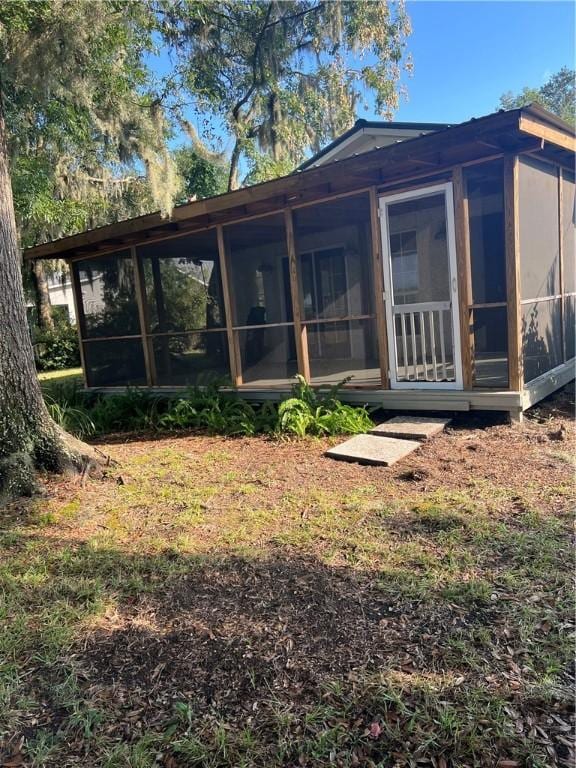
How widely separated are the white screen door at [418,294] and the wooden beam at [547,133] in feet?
3.65

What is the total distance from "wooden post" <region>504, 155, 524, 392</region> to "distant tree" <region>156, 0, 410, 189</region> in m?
9.83

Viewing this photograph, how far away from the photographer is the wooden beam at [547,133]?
433cm

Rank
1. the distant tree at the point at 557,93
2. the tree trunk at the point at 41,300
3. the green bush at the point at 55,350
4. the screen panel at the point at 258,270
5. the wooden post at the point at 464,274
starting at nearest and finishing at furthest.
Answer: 1. the wooden post at the point at 464,274
2. the screen panel at the point at 258,270
3. the green bush at the point at 55,350
4. the tree trunk at the point at 41,300
5. the distant tree at the point at 557,93

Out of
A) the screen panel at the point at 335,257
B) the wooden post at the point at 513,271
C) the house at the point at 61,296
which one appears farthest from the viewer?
the house at the point at 61,296

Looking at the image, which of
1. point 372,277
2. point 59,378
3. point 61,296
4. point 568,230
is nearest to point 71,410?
point 372,277

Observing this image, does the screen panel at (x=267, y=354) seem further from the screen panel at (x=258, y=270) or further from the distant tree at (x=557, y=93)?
the distant tree at (x=557, y=93)

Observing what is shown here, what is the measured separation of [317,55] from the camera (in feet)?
46.8

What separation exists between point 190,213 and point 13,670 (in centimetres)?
559

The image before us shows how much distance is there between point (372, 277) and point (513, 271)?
188 cm

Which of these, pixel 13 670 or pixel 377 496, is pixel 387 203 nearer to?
pixel 377 496

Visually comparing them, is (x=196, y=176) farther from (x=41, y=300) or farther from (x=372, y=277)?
(x=372, y=277)

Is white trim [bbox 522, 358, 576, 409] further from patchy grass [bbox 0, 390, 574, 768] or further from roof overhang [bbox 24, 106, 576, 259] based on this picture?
roof overhang [bbox 24, 106, 576, 259]

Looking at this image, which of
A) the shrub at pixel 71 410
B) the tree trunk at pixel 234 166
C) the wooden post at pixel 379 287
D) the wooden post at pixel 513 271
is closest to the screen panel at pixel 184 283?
the shrub at pixel 71 410

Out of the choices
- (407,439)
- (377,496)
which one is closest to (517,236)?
(407,439)
